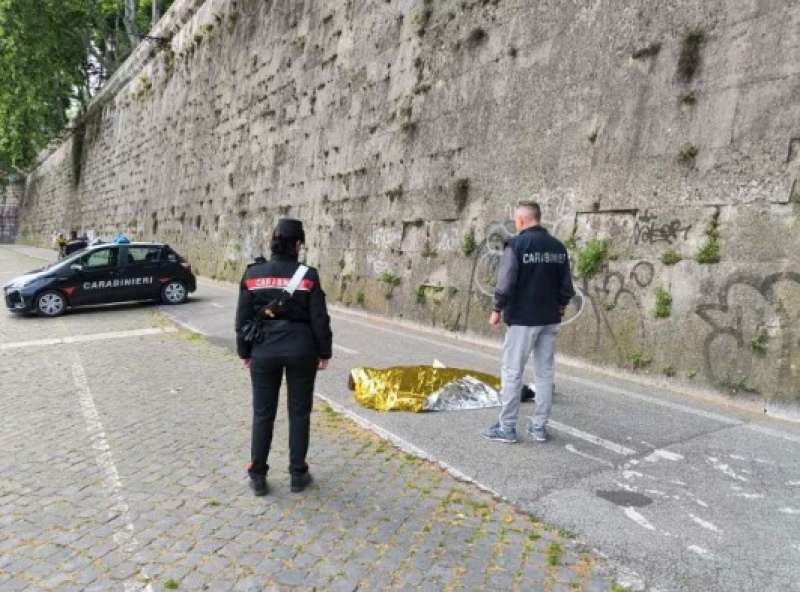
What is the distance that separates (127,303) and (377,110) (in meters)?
8.12

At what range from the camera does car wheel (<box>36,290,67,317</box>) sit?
1378 cm

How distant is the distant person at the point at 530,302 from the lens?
5.10m

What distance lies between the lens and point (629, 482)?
14.9ft

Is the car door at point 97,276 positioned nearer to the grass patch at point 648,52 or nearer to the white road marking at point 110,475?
the white road marking at point 110,475

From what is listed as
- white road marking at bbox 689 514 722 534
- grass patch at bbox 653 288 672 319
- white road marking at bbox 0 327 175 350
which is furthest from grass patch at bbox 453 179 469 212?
white road marking at bbox 689 514 722 534

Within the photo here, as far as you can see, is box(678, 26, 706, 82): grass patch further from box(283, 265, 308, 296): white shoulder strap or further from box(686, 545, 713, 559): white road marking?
box(686, 545, 713, 559): white road marking

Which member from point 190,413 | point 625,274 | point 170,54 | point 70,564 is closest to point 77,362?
point 190,413

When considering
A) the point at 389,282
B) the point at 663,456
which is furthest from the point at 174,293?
the point at 663,456

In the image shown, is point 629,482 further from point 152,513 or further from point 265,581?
point 152,513

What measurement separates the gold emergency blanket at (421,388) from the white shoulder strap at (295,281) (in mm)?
2570

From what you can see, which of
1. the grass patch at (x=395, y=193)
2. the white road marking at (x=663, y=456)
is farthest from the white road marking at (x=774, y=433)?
the grass patch at (x=395, y=193)

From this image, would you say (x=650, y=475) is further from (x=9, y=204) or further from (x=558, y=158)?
(x=9, y=204)

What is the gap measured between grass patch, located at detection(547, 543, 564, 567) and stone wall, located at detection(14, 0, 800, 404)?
13.1 feet

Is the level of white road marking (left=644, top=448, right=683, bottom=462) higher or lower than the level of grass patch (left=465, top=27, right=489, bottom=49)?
lower
